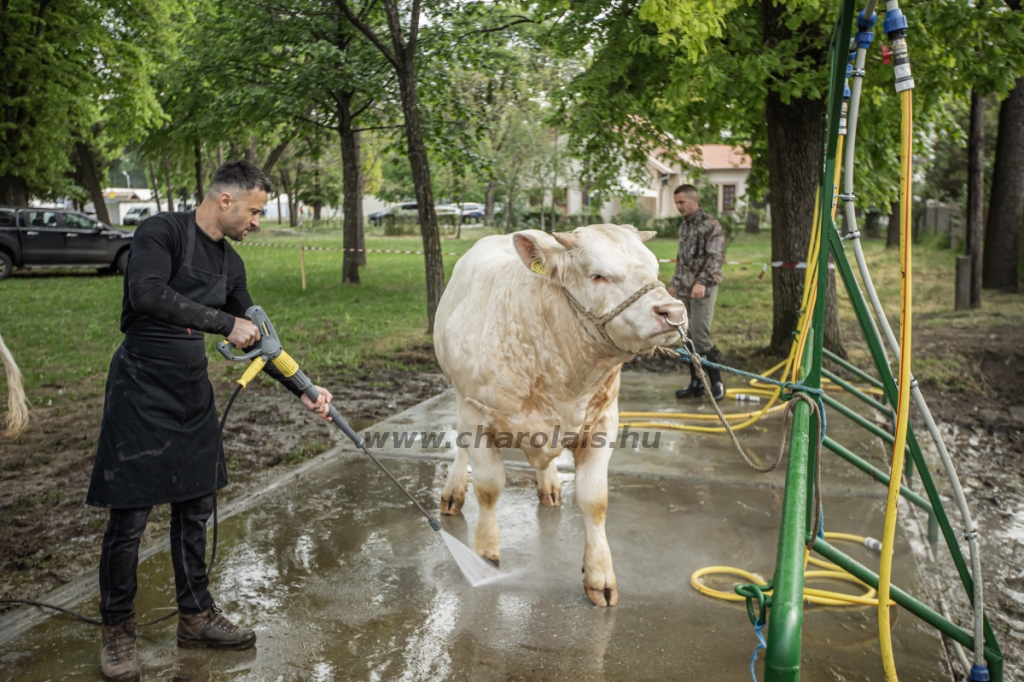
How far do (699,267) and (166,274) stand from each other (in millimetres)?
5503

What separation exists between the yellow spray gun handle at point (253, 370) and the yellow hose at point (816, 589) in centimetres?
227

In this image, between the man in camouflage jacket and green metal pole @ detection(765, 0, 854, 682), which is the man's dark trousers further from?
the man in camouflage jacket

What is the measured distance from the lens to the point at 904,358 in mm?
2102

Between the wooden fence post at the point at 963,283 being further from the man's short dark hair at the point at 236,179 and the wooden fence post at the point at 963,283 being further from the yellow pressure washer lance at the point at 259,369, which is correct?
the man's short dark hair at the point at 236,179

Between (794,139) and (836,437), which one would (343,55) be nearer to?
(794,139)

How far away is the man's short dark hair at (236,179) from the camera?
3348mm

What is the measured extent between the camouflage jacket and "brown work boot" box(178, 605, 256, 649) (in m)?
5.41

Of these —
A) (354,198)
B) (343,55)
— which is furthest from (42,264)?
(343,55)

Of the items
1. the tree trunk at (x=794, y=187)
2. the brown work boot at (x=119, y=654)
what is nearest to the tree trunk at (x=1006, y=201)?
the tree trunk at (x=794, y=187)

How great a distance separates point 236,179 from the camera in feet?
11.0

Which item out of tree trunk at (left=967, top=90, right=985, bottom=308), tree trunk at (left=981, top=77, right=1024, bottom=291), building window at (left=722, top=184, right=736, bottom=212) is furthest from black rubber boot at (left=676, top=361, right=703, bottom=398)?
building window at (left=722, top=184, right=736, bottom=212)

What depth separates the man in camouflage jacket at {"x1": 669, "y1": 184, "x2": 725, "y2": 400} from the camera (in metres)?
7.66

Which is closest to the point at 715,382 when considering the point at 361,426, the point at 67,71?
the point at 361,426

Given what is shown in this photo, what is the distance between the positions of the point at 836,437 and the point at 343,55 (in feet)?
32.4
